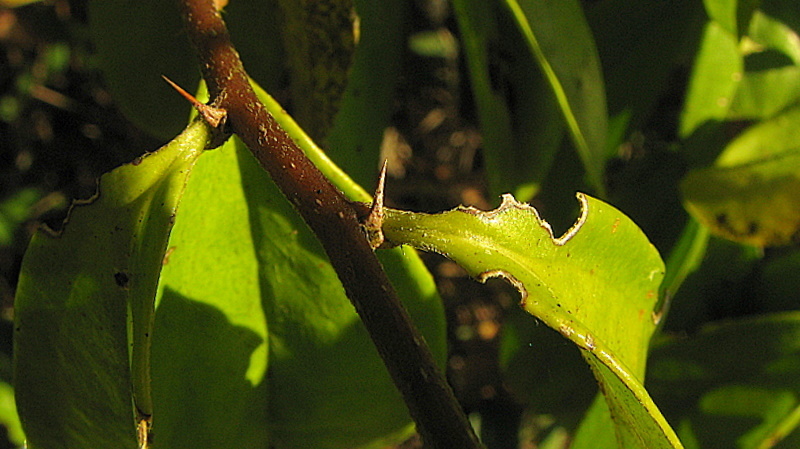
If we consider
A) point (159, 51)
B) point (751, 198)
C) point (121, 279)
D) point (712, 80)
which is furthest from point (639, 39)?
point (121, 279)

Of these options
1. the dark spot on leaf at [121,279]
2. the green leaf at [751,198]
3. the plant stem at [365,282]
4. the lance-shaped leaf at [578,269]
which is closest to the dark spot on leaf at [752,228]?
the green leaf at [751,198]

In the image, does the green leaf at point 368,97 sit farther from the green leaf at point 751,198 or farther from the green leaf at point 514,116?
the green leaf at point 751,198

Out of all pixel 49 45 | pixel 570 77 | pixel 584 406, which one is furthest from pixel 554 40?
pixel 49 45

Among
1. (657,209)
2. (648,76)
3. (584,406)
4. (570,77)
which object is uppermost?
(570,77)

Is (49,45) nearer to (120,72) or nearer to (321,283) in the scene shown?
(120,72)

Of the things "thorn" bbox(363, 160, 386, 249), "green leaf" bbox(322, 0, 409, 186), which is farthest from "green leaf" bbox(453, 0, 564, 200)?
"thorn" bbox(363, 160, 386, 249)

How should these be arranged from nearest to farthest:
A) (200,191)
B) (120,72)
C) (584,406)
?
(200,191)
(120,72)
(584,406)

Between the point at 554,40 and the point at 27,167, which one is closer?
the point at 554,40
